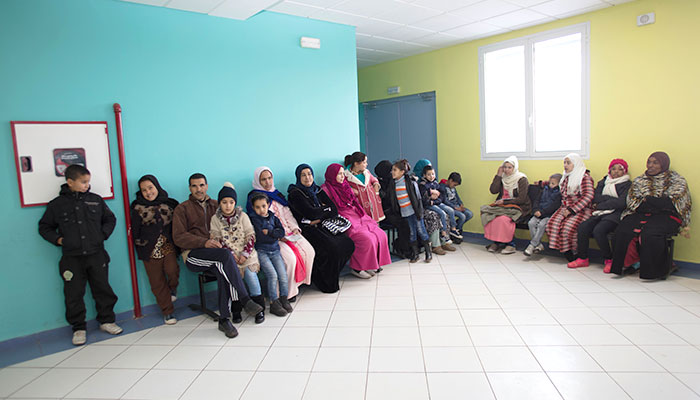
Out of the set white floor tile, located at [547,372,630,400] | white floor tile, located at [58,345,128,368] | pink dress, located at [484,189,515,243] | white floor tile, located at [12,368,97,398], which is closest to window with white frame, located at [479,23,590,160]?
pink dress, located at [484,189,515,243]

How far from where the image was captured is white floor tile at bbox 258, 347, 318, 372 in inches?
118

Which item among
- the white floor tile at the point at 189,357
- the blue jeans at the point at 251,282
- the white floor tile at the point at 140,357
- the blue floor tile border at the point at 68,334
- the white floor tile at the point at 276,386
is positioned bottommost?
the white floor tile at the point at 276,386

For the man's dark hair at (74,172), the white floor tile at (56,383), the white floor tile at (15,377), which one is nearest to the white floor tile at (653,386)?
the white floor tile at (56,383)

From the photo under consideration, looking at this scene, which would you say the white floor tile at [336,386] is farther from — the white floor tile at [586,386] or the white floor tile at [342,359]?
the white floor tile at [586,386]

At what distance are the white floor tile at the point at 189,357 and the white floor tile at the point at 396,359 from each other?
1.22 meters

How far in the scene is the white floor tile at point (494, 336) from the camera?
126 inches

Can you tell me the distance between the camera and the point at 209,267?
3789mm

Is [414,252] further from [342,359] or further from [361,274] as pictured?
[342,359]

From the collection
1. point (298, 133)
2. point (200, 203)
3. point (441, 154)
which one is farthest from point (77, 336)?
point (441, 154)

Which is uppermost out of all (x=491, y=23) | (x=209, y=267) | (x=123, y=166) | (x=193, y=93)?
(x=491, y=23)

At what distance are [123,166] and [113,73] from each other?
832 mm

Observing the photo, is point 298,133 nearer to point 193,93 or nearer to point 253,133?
point 253,133

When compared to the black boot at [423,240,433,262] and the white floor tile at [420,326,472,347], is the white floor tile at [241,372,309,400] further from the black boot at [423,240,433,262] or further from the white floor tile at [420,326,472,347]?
the black boot at [423,240,433,262]

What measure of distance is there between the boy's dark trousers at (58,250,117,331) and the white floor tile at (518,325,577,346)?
3.46 meters
